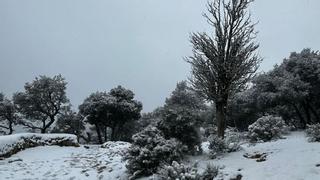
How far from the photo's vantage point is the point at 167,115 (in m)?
14.7

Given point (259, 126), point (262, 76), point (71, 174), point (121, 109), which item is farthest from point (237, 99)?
point (71, 174)

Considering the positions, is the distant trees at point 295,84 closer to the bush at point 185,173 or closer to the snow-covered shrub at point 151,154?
the snow-covered shrub at point 151,154

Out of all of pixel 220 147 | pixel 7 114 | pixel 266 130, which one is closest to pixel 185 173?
pixel 220 147

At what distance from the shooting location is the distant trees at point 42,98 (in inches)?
1337

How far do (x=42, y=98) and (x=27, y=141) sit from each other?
13.5 metres

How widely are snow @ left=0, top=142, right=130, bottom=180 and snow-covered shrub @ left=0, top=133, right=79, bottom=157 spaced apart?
0.41 m

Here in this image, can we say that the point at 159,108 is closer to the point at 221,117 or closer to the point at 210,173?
the point at 221,117

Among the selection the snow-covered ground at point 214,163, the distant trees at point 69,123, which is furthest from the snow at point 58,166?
the distant trees at point 69,123

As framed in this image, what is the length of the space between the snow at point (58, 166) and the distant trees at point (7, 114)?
15.1m

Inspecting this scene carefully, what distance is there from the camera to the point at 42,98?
34.0m

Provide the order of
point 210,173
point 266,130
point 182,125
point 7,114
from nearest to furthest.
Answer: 1. point 210,173
2. point 182,125
3. point 266,130
4. point 7,114

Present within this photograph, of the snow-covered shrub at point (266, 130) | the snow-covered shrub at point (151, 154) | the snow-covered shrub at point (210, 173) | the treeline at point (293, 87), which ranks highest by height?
the treeline at point (293, 87)

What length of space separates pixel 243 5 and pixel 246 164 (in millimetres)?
8427

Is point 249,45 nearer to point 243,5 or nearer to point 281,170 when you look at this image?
point 243,5
